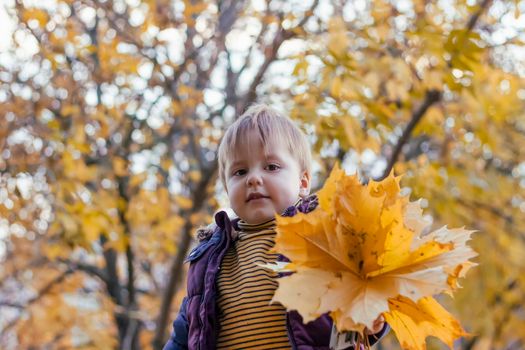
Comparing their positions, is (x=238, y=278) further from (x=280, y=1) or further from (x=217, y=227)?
(x=280, y=1)

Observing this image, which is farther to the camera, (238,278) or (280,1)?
(280,1)

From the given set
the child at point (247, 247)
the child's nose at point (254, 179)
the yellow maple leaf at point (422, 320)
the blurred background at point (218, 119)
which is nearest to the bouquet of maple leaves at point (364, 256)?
the yellow maple leaf at point (422, 320)

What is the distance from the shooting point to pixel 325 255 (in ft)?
4.35

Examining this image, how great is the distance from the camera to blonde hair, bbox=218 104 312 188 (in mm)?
1938

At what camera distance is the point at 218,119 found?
18.9 ft

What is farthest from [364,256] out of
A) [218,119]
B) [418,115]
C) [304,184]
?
[218,119]

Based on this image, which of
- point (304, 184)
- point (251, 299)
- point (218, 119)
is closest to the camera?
point (251, 299)

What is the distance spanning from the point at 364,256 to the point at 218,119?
4.52 meters

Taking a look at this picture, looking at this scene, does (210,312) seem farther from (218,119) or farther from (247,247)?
(218,119)

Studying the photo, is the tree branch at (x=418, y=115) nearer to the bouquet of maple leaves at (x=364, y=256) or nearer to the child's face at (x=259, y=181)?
Result: the child's face at (x=259, y=181)

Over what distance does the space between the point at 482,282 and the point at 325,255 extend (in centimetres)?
641

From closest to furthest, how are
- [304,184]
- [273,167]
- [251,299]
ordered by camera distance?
[251,299] → [273,167] → [304,184]

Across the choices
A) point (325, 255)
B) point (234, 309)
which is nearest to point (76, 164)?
point (234, 309)

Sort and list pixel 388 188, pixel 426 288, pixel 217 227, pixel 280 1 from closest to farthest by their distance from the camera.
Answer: pixel 426 288 → pixel 388 188 → pixel 217 227 → pixel 280 1
